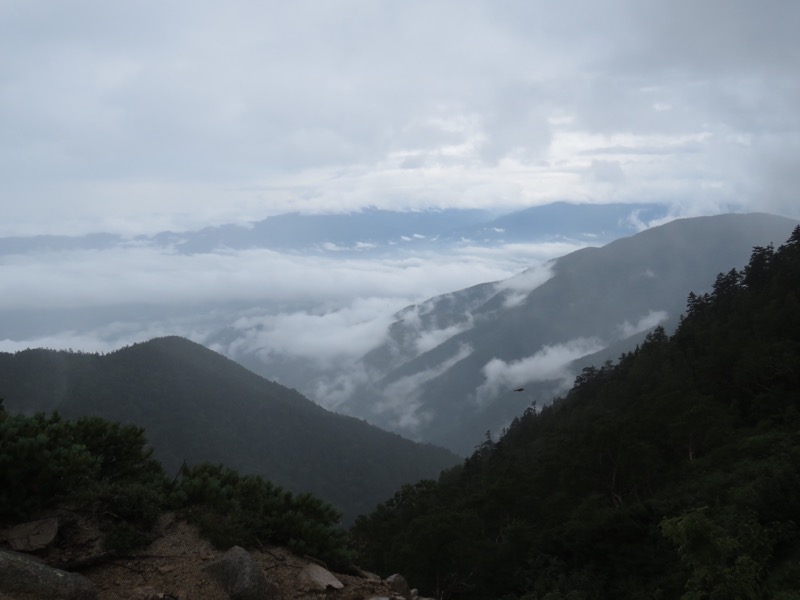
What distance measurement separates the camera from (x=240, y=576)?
8094 millimetres

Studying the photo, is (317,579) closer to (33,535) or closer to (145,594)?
(145,594)

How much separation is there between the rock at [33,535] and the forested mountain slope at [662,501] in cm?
858

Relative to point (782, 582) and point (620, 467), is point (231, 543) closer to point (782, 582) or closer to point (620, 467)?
point (782, 582)

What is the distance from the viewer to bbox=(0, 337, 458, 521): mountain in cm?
10169

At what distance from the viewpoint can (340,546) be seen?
33.3 feet

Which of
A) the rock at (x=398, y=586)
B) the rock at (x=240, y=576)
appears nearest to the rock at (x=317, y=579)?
the rock at (x=240, y=576)

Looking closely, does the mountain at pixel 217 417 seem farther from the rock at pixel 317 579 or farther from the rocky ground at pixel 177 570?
the rock at pixel 317 579

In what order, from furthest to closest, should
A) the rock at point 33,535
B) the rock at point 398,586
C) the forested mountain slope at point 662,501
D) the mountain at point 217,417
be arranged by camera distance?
the mountain at point 217,417 < the forested mountain slope at point 662,501 < the rock at point 398,586 < the rock at point 33,535

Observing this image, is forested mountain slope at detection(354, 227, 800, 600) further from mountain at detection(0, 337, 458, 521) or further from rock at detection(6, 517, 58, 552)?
mountain at detection(0, 337, 458, 521)

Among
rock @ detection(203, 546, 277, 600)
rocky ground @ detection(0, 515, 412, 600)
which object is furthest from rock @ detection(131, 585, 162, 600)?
rock @ detection(203, 546, 277, 600)

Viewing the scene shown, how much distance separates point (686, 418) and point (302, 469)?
313 feet

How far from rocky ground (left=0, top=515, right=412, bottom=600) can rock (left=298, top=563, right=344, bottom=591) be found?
14mm

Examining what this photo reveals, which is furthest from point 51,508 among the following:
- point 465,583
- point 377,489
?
point 377,489

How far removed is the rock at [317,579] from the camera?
8602 mm
